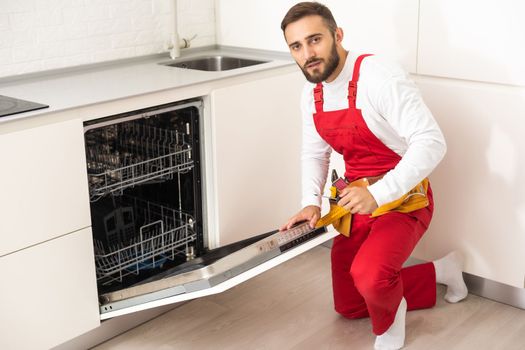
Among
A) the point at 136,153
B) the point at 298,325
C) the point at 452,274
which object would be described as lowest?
the point at 298,325

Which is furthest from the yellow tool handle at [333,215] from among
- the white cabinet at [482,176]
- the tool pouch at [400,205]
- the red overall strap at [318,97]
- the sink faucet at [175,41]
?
the sink faucet at [175,41]

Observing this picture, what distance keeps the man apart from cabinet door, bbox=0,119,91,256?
0.72 metres

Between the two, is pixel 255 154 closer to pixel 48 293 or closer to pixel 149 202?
pixel 149 202

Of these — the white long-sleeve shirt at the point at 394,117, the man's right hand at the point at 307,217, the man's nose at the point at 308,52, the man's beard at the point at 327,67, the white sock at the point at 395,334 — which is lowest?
the white sock at the point at 395,334

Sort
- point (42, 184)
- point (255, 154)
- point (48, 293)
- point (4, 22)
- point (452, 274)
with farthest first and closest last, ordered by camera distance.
→ 1. point (255, 154)
2. point (452, 274)
3. point (4, 22)
4. point (48, 293)
5. point (42, 184)

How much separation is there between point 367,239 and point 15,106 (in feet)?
4.10

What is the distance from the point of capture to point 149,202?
3.00 m

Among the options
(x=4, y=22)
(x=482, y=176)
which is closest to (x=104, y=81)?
(x=4, y=22)

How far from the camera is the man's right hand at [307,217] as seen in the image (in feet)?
8.30

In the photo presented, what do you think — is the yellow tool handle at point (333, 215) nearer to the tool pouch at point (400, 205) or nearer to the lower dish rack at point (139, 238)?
the tool pouch at point (400, 205)

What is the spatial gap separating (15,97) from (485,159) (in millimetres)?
Result: 1709

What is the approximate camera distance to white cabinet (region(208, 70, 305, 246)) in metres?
2.82

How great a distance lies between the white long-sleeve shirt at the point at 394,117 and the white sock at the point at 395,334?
1.49 ft

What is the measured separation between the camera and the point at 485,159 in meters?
2.75
